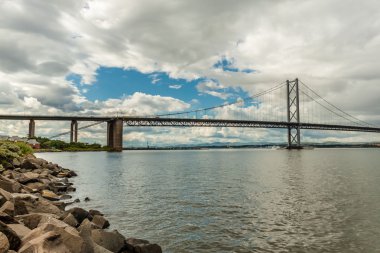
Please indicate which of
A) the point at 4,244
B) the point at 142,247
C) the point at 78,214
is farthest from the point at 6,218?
the point at 78,214

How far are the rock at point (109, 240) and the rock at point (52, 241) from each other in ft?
5.84

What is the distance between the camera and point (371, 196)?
1884 centimetres

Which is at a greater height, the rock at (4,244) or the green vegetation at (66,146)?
the green vegetation at (66,146)

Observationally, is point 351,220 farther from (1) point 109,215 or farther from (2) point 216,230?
(1) point 109,215

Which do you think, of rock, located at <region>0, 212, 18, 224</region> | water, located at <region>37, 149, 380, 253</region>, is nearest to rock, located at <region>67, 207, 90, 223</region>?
water, located at <region>37, 149, 380, 253</region>

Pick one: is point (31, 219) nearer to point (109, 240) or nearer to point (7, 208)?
point (7, 208)

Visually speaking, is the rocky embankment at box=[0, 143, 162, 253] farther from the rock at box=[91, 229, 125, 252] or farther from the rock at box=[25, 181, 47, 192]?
the rock at box=[25, 181, 47, 192]

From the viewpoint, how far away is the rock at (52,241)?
18.8ft

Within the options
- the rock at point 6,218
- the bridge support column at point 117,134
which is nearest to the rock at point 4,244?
the rock at point 6,218

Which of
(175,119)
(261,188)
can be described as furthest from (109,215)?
(175,119)

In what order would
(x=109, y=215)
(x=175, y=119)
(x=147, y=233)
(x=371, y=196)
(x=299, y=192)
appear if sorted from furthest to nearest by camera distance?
(x=175, y=119), (x=299, y=192), (x=371, y=196), (x=109, y=215), (x=147, y=233)

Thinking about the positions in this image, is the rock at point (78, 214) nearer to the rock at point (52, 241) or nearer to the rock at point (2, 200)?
the rock at point (2, 200)

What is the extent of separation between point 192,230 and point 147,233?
165 cm

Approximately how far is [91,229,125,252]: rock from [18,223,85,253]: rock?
1780mm
